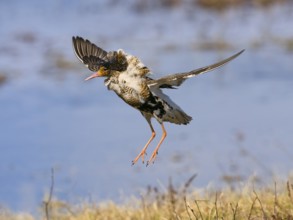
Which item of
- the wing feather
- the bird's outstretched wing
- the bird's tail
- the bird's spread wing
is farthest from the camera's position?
the wing feather

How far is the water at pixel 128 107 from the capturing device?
391 inches

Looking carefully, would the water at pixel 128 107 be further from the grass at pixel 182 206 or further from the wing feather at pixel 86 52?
the wing feather at pixel 86 52

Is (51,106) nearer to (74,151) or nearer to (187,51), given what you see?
(74,151)

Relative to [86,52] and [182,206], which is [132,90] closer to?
[86,52]

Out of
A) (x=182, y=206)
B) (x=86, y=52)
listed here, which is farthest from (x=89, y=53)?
(x=182, y=206)

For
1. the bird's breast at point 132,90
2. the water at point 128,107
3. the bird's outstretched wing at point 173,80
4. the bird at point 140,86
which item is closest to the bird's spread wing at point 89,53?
the bird at point 140,86

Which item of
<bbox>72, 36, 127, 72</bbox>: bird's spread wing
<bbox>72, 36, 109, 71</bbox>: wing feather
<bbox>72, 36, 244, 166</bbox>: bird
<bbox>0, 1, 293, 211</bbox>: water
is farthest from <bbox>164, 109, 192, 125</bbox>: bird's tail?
<bbox>0, 1, 293, 211</bbox>: water

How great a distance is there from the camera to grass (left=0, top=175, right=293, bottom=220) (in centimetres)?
571

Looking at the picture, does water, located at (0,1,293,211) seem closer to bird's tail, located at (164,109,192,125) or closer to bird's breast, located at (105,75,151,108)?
bird's tail, located at (164,109,192,125)

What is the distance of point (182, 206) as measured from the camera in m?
6.63

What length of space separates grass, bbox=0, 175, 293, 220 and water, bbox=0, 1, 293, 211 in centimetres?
21

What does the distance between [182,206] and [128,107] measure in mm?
5945

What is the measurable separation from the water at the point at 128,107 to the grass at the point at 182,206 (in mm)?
211

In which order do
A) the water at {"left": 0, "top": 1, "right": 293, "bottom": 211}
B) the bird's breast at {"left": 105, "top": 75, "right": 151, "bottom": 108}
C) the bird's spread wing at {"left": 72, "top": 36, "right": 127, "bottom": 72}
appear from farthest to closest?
the water at {"left": 0, "top": 1, "right": 293, "bottom": 211}, the bird's spread wing at {"left": 72, "top": 36, "right": 127, "bottom": 72}, the bird's breast at {"left": 105, "top": 75, "right": 151, "bottom": 108}
